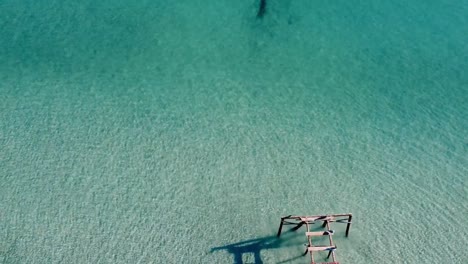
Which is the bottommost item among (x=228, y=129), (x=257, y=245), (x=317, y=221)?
(x=257, y=245)

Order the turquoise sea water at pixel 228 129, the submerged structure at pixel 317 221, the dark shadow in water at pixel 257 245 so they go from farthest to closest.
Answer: the turquoise sea water at pixel 228 129 < the dark shadow in water at pixel 257 245 < the submerged structure at pixel 317 221

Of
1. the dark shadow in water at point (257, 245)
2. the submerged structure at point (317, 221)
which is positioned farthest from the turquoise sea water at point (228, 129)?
the submerged structure at point (317, 221)

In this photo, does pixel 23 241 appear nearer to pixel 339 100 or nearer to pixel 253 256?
pixel 253 256

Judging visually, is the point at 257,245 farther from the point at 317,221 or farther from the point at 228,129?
the point at 228,129

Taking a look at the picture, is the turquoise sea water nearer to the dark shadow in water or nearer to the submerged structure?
the dark shadow in water

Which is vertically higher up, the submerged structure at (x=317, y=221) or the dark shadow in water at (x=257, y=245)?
the submerged structure at (x=317, y=221)

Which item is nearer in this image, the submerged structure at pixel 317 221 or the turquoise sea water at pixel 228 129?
the submerged structure at pixel 317 221

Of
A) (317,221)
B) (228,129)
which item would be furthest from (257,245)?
(228,129)

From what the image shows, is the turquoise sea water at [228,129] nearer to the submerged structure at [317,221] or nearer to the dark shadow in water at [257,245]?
the dark shadow in water at [257,245]
